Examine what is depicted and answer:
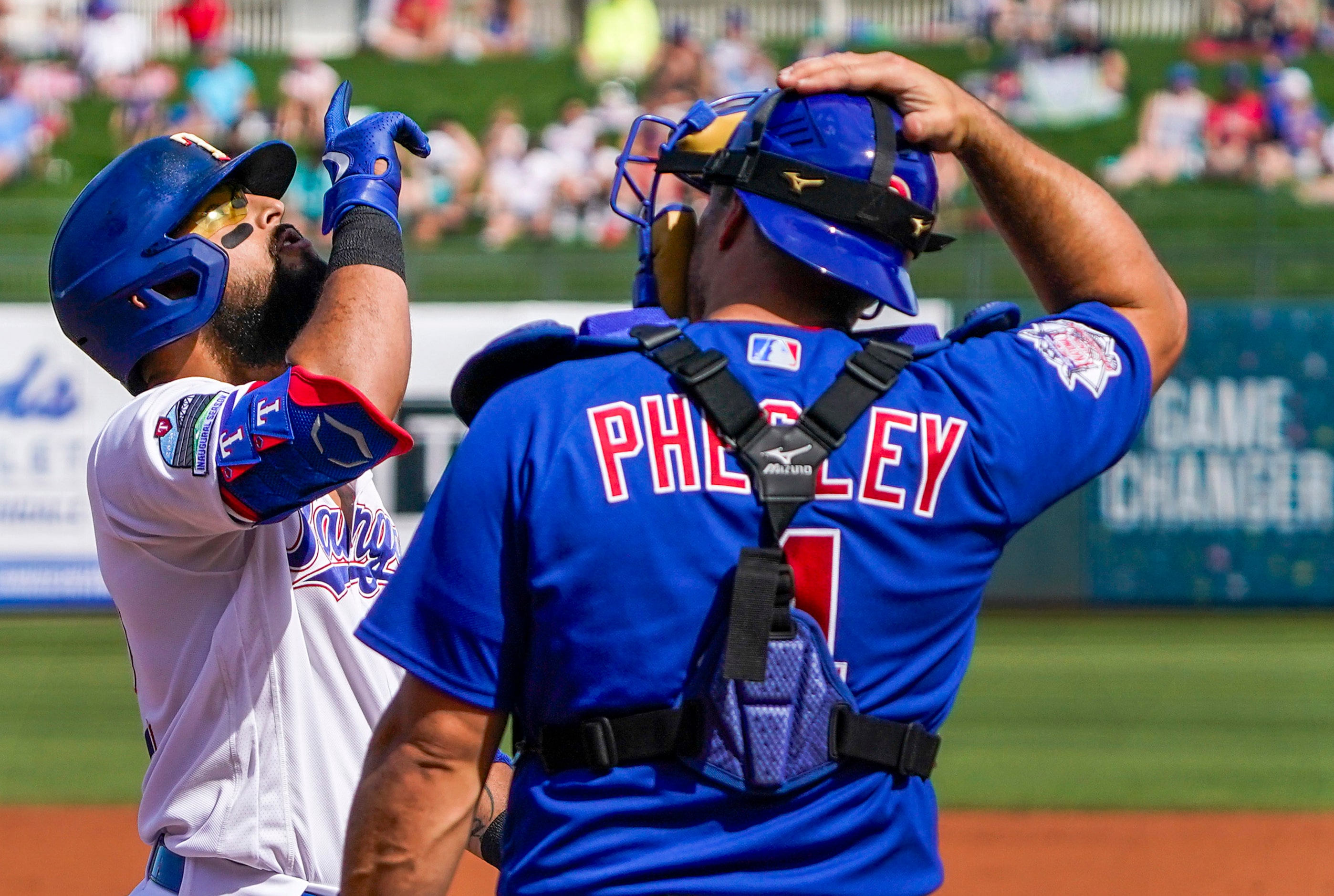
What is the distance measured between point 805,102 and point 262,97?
19855 millimetres

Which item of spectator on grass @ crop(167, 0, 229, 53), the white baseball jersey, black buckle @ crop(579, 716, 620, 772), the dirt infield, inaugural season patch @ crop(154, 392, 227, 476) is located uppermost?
spectator on grass @ crop(167, 0, 229, 53)

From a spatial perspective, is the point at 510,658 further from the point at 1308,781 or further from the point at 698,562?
the point at 1308,781

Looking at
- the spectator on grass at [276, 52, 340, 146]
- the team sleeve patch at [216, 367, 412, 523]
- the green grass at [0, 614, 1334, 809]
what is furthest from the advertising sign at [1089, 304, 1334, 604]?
the team sleeve patch at [216, 367, 412, 523]

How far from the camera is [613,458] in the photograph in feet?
6.63

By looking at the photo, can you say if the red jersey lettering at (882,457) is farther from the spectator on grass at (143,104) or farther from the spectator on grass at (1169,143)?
the spectator on grass at (143,104)

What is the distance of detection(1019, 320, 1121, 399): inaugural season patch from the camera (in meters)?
2.20

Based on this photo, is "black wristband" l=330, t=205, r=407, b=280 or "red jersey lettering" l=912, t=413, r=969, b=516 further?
"black wristband" l=330, t=205, r=407, b=280

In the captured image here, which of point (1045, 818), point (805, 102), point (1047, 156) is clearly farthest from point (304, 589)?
point (1045, 818)

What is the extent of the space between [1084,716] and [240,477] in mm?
7579

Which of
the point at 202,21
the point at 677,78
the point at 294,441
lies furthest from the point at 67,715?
the point at 202,21

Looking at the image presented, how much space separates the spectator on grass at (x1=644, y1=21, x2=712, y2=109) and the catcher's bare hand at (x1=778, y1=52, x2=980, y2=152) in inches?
613

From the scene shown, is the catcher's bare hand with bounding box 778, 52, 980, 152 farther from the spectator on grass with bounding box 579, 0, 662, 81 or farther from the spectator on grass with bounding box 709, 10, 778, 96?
the spectator on grass with bounding box 579, 0, 662, 81

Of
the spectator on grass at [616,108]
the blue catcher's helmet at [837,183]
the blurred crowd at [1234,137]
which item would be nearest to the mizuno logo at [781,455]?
the blue catcher's helmet at [837,183]

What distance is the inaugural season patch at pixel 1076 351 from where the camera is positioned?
220 cm
